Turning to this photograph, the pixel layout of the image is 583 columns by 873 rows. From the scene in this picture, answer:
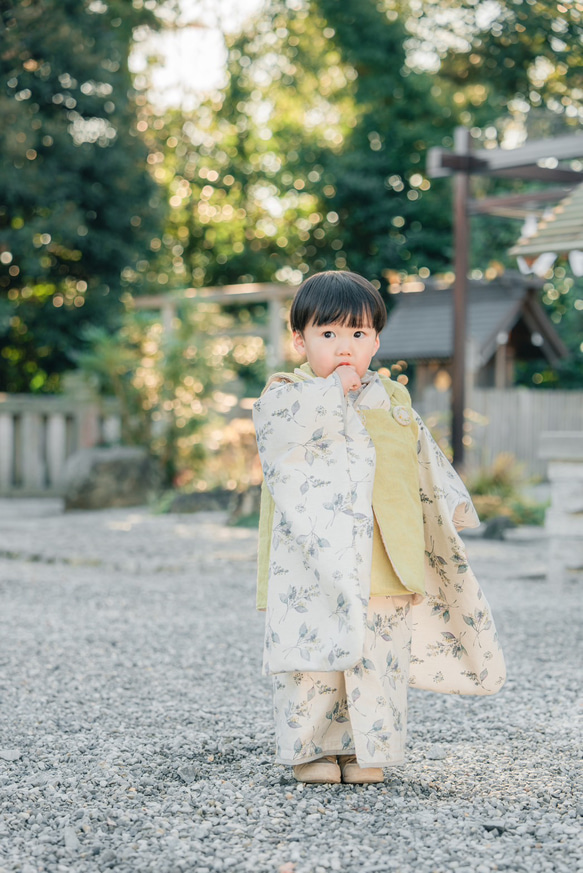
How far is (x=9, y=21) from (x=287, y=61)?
10.7 m

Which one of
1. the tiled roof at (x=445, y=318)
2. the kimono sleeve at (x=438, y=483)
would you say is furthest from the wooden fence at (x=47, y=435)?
the kimono sleeve at (x=438, y=483)

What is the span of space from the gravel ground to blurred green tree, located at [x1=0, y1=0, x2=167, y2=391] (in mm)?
8149

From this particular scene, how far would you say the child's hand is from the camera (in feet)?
7.66

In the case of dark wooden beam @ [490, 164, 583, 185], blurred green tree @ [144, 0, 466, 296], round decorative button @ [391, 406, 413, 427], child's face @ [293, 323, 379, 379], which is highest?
blurred green tree @ [144, 0, 466, 296]

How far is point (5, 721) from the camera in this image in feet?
9.39

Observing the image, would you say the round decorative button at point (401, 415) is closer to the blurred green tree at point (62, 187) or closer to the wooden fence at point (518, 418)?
the blurred green tree at point (62, 187)

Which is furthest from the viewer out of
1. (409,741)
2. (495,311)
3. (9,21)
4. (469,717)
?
(495,311)

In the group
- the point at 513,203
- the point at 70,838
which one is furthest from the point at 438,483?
the point at 513,203

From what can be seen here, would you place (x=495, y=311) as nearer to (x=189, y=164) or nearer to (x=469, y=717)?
(x=189, y=164)

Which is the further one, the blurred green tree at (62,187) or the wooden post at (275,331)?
the wooden post at (275,331)

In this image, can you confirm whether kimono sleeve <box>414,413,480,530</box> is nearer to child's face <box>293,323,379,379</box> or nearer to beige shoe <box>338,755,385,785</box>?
child's face <box>293,323,379,379</box>

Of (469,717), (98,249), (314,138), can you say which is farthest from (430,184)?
(469,717)

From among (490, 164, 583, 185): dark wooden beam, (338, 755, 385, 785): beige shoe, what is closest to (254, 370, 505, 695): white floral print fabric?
(338, 755, 385, 785): beige shoe

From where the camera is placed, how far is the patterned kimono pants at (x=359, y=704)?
2.23m
